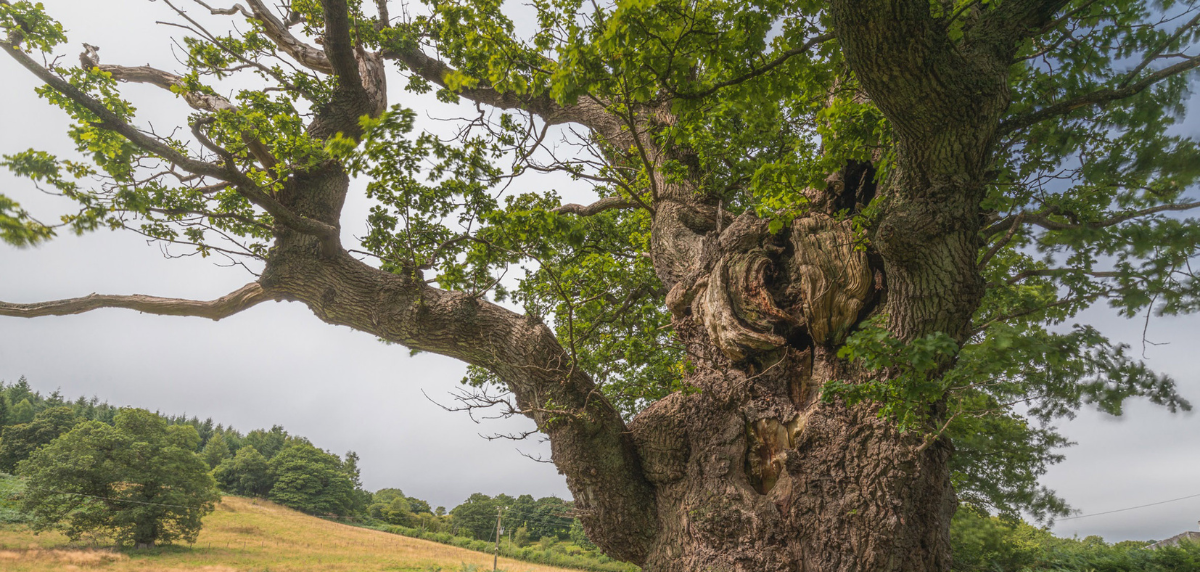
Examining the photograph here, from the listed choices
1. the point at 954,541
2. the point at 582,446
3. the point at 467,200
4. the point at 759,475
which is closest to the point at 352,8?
the point at 467,200

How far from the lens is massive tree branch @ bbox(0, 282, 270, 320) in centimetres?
456

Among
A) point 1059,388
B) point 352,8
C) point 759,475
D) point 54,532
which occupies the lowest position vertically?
point 54,532

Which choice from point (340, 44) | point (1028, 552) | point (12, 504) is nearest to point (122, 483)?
point (12, 504)

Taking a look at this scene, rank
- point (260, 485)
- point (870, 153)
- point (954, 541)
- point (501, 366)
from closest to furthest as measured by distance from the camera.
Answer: point (870, 153) → point (501, 366) → point (954, 541) → point (260, 485)

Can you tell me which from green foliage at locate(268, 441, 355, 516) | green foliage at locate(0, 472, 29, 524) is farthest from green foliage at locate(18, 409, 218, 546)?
green foliage at locate(268, 441, 355, 516)

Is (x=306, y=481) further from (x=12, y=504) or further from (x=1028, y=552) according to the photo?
(x=1028, y=552)

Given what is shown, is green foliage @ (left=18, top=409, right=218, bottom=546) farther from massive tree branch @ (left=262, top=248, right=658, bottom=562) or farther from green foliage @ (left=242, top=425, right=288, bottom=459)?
green foliage @ (left=242, top=425, right=288, bottom=459)

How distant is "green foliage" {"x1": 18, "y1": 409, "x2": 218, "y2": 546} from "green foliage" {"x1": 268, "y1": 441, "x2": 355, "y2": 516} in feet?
56.6

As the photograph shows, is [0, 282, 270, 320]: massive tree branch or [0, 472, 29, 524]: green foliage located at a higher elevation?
[0, 282, 270, 320]: massive tree branch

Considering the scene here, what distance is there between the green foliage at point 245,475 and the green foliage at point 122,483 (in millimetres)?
19243

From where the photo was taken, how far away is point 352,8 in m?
6.96

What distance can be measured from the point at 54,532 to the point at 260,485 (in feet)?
73.7

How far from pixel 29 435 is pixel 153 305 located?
31.5m

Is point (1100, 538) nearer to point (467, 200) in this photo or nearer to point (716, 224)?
point (716, 224)
